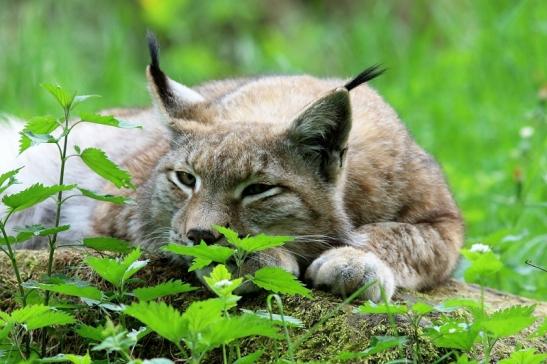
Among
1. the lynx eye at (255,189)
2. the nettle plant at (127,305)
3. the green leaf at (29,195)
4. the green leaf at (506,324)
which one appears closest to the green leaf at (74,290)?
the nettle plant at (127,305)

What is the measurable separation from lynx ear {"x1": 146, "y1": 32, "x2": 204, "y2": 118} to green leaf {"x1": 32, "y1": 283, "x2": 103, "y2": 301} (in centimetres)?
136

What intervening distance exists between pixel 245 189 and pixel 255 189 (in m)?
0.04

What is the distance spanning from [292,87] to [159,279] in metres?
1.41

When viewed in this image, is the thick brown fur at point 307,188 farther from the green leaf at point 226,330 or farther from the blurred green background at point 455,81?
the green leaf at point 226,330

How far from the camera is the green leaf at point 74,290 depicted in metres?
2.76

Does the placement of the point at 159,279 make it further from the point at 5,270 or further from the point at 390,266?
the point at 390,266

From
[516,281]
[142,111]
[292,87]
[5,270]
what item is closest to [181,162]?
[5,270]

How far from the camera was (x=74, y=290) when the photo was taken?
2.77 meters

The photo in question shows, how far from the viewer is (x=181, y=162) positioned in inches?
149

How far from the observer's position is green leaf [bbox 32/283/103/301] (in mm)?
2758

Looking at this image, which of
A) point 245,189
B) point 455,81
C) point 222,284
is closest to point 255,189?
point 245,189

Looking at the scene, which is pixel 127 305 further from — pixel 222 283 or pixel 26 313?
pixel 222 283

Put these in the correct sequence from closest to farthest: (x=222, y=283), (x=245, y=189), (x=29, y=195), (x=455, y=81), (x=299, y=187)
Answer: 1. (x=222, y=283)
2. (x=29, y=195)
3. (x=245, y=189)
4. (x=299, y=187)
5. (x=455, y=81)

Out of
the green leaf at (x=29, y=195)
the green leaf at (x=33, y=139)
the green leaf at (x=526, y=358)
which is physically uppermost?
the green leaf at (x=33, y=139)
